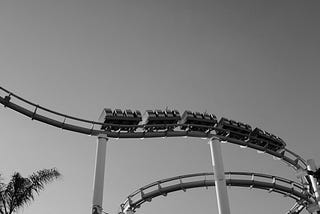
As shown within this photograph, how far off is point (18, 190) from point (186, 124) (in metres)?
12.9

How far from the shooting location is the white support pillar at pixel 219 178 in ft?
65.7

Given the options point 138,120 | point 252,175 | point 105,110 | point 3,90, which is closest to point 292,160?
point 252,175

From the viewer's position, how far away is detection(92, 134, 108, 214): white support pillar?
17.3 metres

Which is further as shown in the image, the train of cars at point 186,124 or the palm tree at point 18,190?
the train of cars at point 186,124

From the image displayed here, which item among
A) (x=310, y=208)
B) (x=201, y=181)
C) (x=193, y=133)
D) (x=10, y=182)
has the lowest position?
(x=10, y=182)

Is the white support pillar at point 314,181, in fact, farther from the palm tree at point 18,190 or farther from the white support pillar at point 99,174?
the palm tree at point 18,190

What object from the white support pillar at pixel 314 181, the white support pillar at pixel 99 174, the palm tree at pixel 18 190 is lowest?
the palm tree at pixel 18 190

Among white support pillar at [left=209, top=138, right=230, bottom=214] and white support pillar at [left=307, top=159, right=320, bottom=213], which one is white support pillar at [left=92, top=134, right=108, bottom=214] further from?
white support pillar at [left=307, top=159, right=320, bottom=213]

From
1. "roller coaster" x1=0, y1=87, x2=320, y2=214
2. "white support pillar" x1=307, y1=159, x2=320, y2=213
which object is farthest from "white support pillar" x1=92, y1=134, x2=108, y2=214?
"white support pillar" x1=307, y1=159, x2=320, y2=213

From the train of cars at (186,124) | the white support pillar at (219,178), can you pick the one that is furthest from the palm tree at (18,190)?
the white support pillar at (219,178)

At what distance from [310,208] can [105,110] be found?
16.4 m

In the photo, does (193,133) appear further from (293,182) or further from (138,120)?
(293,182)

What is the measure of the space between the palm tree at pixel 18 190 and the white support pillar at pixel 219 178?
35.1ft

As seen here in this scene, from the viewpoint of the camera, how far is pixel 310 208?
25938mm
